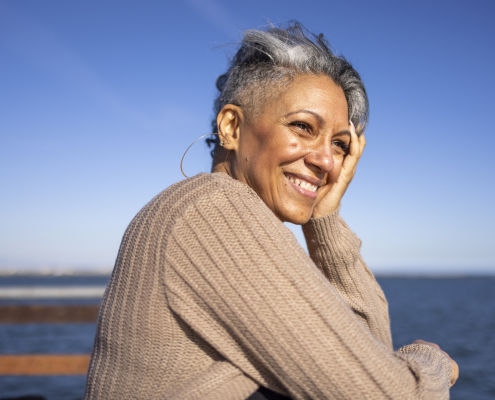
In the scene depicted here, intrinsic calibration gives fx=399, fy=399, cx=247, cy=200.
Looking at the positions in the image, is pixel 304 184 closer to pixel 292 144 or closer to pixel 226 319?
pixel 292 144

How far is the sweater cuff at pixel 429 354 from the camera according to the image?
4.97 feet

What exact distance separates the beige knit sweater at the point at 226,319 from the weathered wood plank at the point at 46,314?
2598 millimetres

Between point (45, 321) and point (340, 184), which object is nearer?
point (340, 184)

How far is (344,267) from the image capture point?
211cm

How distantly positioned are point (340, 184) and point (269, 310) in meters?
1.20


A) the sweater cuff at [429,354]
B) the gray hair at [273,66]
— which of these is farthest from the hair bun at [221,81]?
the sweater cuff at [429,354]

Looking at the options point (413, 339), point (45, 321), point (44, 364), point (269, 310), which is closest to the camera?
point (269, 310)

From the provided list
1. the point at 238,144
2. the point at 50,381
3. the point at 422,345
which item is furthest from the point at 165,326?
the point at 50,381

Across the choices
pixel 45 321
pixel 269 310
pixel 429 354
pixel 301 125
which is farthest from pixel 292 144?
pixel 45 321

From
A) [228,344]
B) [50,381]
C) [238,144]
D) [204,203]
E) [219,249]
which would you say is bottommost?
[50,381]

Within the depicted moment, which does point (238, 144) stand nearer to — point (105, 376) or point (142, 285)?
point (142, 285)

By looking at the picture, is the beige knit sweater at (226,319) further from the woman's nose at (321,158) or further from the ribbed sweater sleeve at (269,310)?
the woman's nose at (321,158)

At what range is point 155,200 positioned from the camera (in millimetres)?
1339

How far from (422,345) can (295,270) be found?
0.93 m
